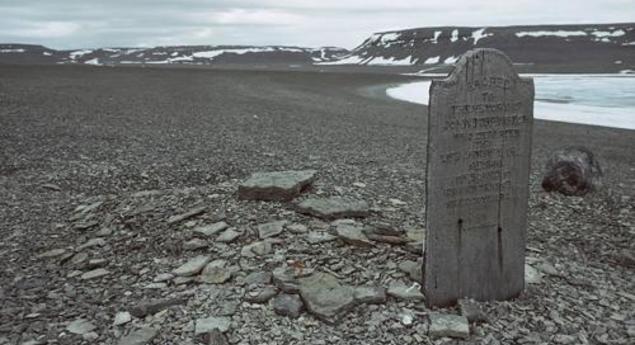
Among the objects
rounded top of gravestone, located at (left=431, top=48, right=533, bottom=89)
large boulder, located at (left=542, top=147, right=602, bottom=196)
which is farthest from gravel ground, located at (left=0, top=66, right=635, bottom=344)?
rounded top of gravestone, located at (left=431, top=48, right=533, bottom=89)

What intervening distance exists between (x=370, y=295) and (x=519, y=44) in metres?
129

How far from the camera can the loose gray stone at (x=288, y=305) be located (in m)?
4.73

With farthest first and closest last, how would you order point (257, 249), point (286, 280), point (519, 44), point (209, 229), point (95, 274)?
1. point (519, 44)
2. point (209, 229)
3. point (257, 249)
4. point (95, 274)
5. point (286, 280)

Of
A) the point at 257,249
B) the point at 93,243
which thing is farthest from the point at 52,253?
the point at 257,249

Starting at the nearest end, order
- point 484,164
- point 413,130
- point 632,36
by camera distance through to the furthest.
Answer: point 484,164 < point 413,130 < point 632,36

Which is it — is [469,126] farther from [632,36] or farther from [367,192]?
[632,36]

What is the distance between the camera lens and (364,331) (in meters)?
4.56

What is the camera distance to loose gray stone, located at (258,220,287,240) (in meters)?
6.04

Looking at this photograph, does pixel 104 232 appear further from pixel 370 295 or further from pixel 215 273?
pixel 370 295

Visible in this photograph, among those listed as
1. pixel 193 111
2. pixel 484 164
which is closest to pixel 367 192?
pixel 484 164

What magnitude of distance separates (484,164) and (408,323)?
1509mm

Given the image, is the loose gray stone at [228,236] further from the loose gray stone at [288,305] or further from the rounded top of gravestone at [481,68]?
the rounded top of gravestone at [481,68]

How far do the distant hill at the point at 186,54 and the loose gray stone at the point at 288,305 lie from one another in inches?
5918

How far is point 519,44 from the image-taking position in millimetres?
122688
